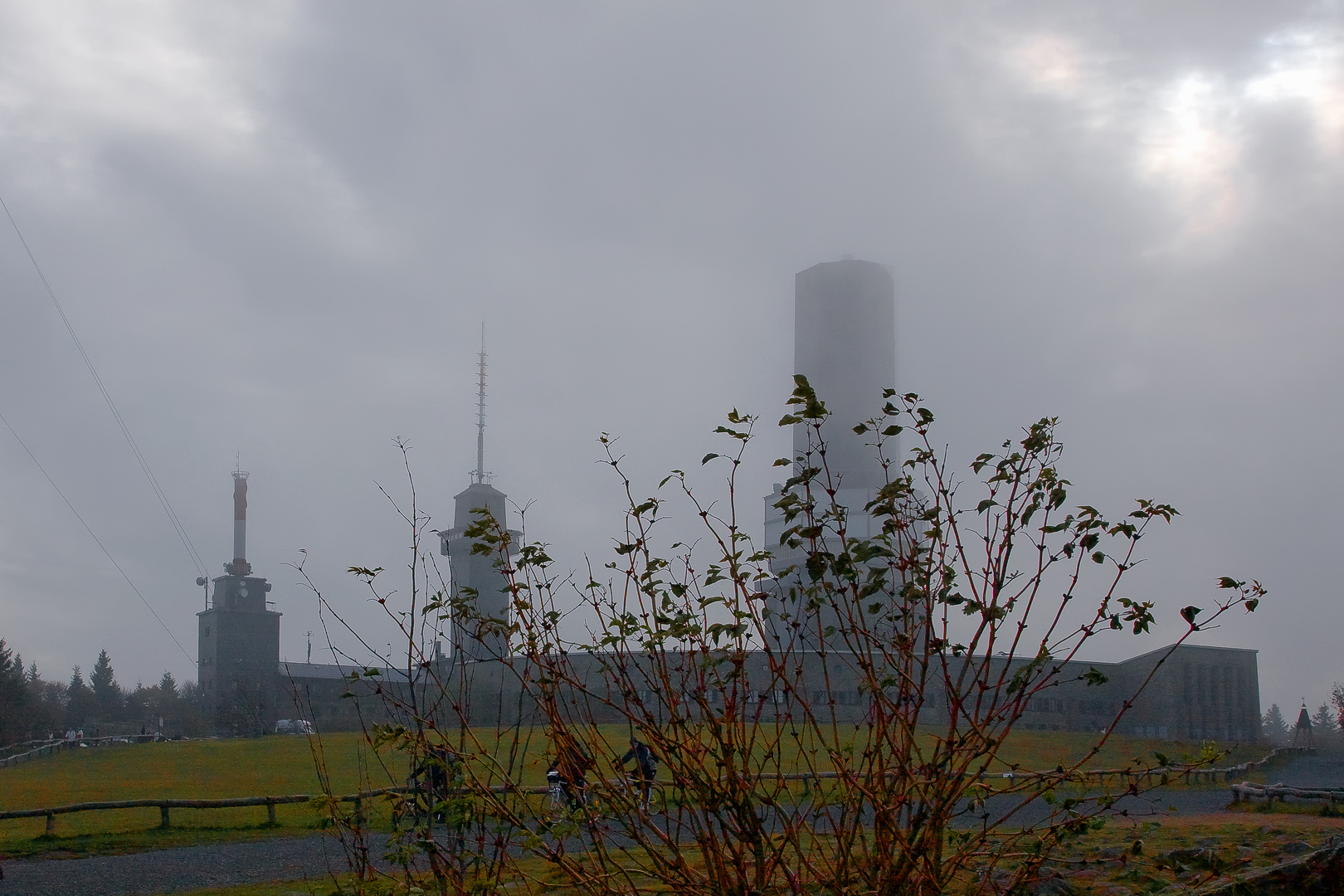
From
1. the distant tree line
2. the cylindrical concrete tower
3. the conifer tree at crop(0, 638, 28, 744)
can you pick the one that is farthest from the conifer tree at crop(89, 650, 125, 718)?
the cylindrical concrete tower

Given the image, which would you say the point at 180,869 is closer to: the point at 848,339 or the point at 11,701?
the point at 11,701

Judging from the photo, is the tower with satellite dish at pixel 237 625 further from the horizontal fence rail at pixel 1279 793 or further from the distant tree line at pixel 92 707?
the horizontal fence rail at pixel 1279 793

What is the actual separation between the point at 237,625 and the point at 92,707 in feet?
59.2

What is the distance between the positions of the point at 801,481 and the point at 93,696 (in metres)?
104

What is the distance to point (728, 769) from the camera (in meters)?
3.62

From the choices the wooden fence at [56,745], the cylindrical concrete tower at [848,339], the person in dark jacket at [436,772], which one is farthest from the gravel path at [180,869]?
the cylindrical concrete tower at [848,339]

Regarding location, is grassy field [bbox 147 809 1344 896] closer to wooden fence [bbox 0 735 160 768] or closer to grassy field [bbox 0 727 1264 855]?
grassy field [bbox 0 727 1264 855]

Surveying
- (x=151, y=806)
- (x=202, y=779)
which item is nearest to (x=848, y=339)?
(x=202, y=779)

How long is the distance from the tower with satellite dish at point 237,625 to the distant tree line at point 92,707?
392cm

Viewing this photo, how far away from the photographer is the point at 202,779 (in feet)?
84.7

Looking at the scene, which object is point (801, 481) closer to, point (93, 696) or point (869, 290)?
point (869, 290)

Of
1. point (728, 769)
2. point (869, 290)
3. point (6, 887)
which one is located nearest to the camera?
point (728, 769)

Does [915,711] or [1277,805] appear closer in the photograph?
[915,711]

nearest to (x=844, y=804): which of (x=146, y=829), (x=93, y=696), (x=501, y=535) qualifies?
(x=501, y=535)
